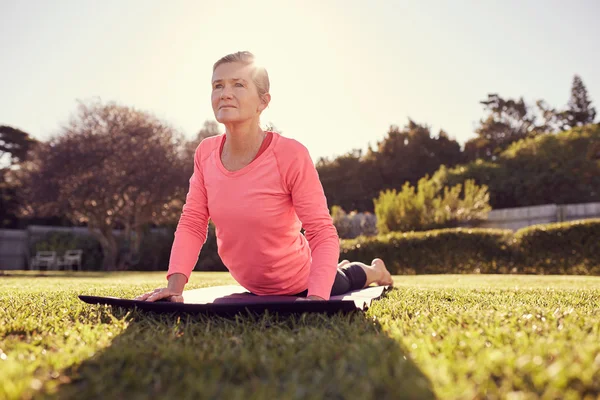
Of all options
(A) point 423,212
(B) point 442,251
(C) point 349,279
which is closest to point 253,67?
(C) point 349,279

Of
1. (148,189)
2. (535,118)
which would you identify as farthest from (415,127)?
(148,189)

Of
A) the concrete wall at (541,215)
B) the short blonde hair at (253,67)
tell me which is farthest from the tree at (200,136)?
the short blonde hair at (253,67)

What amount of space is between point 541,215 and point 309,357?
14939 millimetres

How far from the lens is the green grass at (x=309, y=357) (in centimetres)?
110

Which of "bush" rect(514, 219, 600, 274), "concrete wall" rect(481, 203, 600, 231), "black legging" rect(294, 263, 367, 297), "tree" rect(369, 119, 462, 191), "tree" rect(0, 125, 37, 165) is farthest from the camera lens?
"tree" rect(369, 119, 462, 191)

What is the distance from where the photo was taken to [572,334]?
5.27 feet


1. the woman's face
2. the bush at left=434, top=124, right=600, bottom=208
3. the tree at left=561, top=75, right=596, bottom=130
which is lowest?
the woman's face

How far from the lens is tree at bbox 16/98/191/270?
1702 cm

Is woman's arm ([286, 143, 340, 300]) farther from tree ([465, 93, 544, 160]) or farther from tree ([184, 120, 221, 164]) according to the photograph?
tree ([465, 93, 544, 160])

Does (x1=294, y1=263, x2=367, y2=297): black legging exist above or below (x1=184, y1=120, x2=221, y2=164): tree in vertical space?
below

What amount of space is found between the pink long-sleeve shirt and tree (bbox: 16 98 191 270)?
1545cm

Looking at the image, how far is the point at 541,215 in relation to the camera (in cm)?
1449

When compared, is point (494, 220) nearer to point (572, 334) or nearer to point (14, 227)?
point (572, 334)

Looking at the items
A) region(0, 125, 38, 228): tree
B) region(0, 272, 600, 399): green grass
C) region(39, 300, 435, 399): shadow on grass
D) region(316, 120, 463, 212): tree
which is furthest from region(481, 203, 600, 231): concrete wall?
region(0, 125, 38, 228): tree
